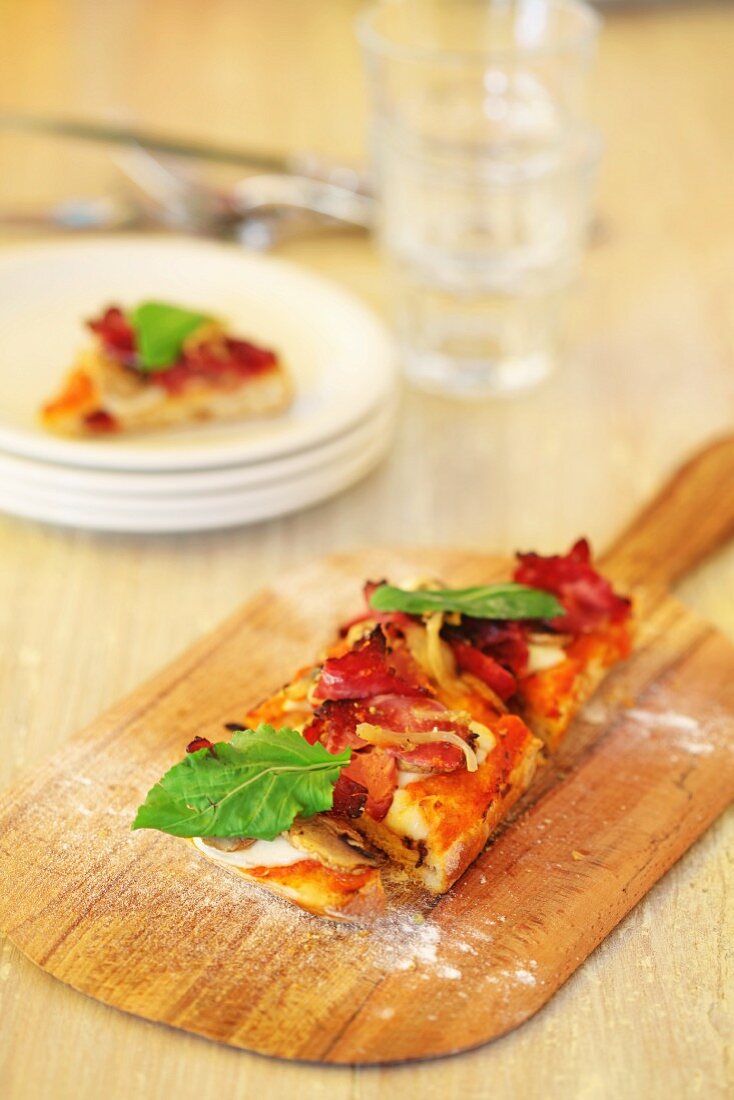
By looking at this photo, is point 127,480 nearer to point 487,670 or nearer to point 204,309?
point 204,309

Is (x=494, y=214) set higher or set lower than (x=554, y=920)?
higher

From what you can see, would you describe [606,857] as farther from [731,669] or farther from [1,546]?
[1,546]

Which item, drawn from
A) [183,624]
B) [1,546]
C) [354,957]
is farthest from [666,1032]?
[1,546]

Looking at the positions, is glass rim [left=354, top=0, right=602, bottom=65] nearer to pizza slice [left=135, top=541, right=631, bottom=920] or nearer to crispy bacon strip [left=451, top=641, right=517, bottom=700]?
pizza slice [left=135, top=541, right=631, bottom=920]

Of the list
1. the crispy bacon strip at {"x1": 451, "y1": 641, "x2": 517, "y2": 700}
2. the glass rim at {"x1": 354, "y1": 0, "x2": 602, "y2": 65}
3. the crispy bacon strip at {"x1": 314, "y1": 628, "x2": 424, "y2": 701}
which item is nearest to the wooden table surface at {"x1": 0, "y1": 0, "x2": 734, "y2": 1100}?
the crispy bacon strip at {"x1": 451, "y1": 641, "x2": 517, "y2": 700}

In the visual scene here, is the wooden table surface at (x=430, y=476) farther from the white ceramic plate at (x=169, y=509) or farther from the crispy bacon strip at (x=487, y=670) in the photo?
the crispy bacon strip at (x=487, y=670)

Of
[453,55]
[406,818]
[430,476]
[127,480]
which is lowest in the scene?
[430,476]

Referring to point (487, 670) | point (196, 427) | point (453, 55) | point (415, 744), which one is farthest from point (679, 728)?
point (453, 55)
